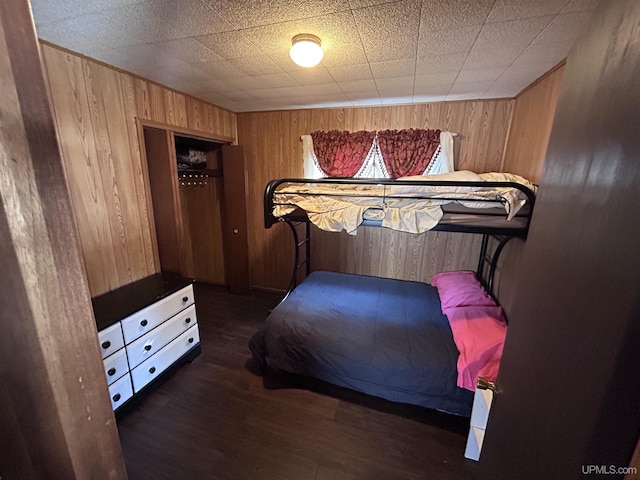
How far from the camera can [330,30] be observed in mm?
1427

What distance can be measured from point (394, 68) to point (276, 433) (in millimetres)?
2678

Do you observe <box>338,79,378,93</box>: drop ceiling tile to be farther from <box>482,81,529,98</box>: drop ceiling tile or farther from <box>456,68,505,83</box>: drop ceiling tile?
<box>482,81,529,98</box>: drop ceiling tile

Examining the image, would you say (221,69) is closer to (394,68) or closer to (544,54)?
(394,68)

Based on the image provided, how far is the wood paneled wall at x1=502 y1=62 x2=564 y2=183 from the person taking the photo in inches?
72.5

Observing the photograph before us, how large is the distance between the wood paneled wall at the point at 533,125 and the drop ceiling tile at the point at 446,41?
2.43 feet

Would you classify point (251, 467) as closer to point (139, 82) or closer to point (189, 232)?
point (139, 82)

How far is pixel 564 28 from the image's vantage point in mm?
1369

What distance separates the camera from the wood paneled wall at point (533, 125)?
184 cm

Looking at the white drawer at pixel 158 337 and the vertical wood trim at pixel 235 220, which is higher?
the vertical wood trim at pixel 235 220

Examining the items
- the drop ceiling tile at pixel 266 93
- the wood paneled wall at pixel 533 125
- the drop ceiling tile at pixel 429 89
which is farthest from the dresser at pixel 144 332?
the wood paneled wall at pixel 533 125

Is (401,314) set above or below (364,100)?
below

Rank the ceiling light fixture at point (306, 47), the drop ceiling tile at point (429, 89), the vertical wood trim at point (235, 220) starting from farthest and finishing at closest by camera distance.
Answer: the vertical wood trim at point (235, 220) → the drop ceiling tile at point (429, 89) → the ceiling light fixture at point (306, 47)

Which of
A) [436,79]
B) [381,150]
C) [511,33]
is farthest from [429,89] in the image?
[511,33]

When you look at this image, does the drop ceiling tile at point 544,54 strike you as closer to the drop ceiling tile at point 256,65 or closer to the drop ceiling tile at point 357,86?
the drop ceiling tile at point 357,86
